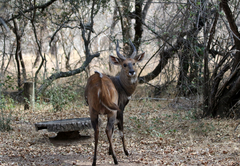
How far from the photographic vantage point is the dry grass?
481cm

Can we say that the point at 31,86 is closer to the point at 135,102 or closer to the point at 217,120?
the point at 135,102

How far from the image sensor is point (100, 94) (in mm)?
4328

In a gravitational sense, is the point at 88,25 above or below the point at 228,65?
above

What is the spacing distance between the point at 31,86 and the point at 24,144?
3730mm

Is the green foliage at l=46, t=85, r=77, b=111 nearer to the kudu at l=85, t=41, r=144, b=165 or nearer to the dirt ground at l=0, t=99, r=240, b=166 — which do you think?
the dirt ground at l=0, t=99, r=240, b=166

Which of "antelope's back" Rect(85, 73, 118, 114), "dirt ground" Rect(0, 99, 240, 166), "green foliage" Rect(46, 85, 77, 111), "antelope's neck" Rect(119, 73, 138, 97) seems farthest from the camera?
"green foliage" Rect(46, 85, 77, 111)

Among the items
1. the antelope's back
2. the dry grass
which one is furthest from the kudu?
the dry grass

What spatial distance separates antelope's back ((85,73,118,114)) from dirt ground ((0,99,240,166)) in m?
0.99

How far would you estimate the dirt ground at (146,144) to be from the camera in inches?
189

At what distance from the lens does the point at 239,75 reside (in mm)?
6742

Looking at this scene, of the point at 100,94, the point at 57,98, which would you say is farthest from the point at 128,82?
the point at 57,98

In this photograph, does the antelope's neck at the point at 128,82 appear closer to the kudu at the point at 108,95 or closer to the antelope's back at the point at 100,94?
the kudu at the point at 108,95

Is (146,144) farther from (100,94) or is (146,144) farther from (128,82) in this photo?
(100,94)

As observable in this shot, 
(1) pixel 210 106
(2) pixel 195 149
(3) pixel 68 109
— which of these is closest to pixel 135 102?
(3) pixel 68 109
